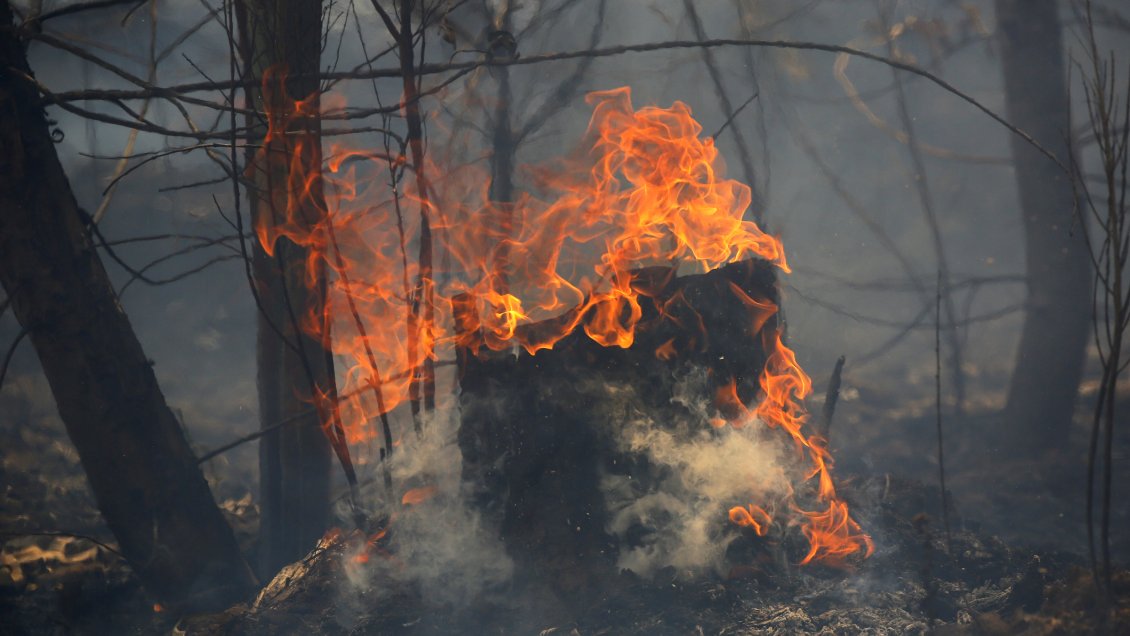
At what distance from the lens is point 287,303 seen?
4336 mm

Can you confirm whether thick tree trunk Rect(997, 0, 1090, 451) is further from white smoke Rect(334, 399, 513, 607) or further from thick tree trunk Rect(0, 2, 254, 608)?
thick tree trunk Rect(0, 2, 254, 608)

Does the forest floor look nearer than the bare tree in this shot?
Yes

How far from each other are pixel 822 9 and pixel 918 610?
95.4 ft

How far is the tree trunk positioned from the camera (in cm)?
440

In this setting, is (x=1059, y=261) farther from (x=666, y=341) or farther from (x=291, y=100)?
(x=291, y=100)

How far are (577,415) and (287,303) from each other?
7.20ft

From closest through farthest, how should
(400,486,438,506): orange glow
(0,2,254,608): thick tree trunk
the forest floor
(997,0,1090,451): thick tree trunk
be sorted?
1. (0,2,254,608): thick tree trunk
2. the forest floor
3. (400,486,438,506): orange glow
4. (997,0,1090,451): thick tree trunk

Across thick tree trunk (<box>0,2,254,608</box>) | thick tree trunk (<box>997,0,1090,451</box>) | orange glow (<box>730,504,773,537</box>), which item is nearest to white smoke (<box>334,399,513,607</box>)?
thick tree trunk (<box>0,2,254,608</box>)

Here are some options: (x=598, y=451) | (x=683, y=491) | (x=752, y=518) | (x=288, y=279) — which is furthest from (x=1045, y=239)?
(x=288, y=279)

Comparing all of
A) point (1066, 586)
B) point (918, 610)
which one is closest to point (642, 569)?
point (918, 610)

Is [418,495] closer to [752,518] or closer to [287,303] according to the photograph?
[287,303]

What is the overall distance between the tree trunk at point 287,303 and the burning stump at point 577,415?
4.71 ft

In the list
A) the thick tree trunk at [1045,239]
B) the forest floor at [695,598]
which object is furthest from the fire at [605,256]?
the thick tree trunk at [1045,239]

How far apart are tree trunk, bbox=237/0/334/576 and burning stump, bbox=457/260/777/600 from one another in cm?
144
